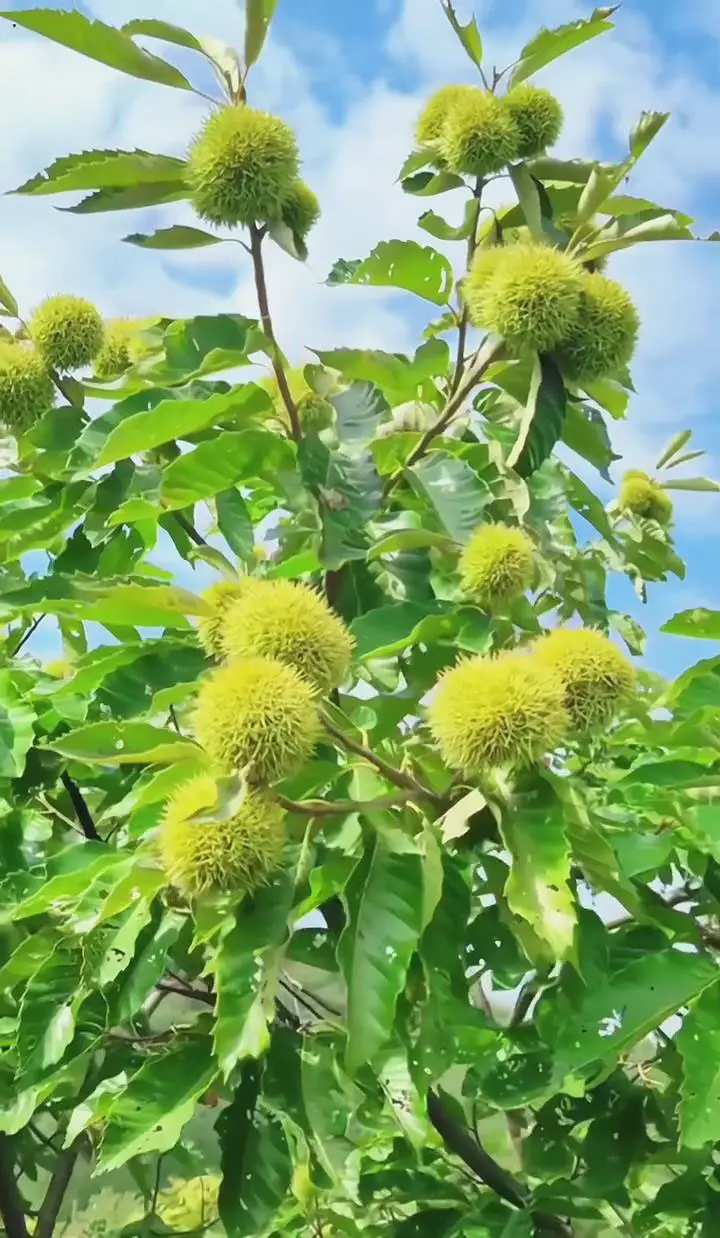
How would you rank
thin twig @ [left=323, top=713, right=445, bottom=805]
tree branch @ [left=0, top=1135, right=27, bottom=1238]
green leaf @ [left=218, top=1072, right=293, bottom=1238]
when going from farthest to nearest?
tree branch @ [left=0, top=1135, right=27, bottom=1238], green leaf @ [left=218, top=1072, right=293, bottom=1238], thin twig @ [left=323, top=713, right=445, bottom=805]

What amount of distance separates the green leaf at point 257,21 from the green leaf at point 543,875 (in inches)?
38.8

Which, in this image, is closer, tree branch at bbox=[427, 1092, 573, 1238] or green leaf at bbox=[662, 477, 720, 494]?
tree branch at bbox=[427, 1092, 573, 1238]

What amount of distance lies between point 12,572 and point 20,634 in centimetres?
12

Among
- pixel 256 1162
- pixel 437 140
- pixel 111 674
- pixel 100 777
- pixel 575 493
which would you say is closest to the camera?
pixel 256 1162

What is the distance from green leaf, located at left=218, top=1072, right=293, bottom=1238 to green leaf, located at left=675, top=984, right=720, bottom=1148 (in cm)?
50

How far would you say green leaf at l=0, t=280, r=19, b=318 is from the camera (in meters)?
1.95

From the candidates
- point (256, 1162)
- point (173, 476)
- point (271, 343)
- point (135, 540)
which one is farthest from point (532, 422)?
point (256, 1162)

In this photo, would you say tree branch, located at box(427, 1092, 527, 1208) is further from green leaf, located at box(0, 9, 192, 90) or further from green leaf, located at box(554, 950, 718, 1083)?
green leaf, located at box(0, 9, 192, 90)

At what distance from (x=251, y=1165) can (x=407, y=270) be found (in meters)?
1.15

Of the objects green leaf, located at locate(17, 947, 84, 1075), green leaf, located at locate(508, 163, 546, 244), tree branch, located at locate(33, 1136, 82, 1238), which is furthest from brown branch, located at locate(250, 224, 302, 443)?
tree branch, located at locate(33, 1136, 82, 1238)

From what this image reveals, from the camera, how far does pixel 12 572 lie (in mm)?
2156

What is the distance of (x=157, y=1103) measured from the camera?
4.55 feet

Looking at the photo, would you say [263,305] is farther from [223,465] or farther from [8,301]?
[8,301]

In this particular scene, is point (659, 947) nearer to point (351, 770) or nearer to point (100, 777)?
point (351, 770)
